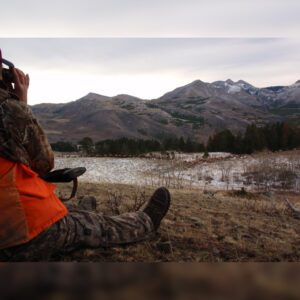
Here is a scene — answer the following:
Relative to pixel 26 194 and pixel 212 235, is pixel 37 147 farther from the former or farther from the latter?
pixel 212 235

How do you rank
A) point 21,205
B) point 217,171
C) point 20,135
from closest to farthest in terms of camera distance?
1. point 21,205
2. point 20,135
3. point 217,171

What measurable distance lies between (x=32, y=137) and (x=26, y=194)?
44 cm

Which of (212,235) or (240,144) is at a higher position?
(212,235)

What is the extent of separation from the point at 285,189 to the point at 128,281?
18390 mm

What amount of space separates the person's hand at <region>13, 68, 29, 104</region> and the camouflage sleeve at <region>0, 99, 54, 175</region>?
0.08 meters

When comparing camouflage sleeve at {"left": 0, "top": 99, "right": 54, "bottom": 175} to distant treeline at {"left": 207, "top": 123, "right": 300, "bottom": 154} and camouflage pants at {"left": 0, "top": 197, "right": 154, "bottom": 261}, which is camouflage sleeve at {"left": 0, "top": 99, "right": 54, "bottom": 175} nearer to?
camouflage pants at {"left": 0, "top": 197, "right": 154, "bottom": 261}

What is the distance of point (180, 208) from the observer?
6.10m

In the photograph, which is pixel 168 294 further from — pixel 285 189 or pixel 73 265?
pixel 285 189

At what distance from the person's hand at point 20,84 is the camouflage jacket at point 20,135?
0.07 meters

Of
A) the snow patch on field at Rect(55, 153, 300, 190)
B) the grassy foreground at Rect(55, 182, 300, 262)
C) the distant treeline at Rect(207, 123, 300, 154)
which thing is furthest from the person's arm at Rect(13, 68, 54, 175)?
the distant treeline at Rect(207, 123, 300, 154)

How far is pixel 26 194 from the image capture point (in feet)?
9.34

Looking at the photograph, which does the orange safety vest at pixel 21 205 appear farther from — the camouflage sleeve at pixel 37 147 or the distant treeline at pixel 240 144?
the distant treeline at pixel 240 144

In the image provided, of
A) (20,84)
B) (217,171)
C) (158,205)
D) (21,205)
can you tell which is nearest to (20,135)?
(20,84)

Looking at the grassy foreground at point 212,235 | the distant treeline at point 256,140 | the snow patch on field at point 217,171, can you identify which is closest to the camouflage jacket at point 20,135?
the grassy foreground at point 212,235
